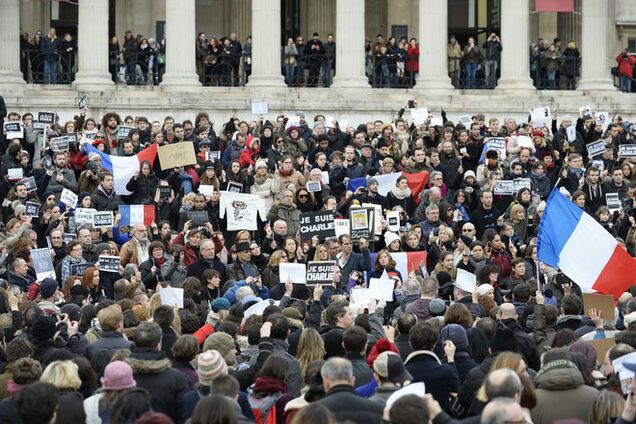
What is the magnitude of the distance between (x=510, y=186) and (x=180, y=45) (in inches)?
637

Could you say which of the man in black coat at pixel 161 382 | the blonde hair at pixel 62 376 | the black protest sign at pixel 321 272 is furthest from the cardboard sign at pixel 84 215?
the blonde hair at pixel 62 376

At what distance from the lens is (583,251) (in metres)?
23.2

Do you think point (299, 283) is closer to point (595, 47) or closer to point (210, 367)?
point (210, 367)

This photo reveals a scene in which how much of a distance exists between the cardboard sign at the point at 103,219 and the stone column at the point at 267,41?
18.2m

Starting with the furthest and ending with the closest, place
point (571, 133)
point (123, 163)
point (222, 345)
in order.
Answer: point (571, 133) < point (123, 163) < point (222, 345)

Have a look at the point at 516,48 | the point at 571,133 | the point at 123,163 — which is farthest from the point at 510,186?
the point at 516,48

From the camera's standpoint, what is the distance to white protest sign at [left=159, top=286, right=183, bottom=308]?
20500 millimetres

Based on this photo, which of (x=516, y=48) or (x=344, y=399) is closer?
(x=344, y=399)

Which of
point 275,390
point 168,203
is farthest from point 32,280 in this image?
point 275,390

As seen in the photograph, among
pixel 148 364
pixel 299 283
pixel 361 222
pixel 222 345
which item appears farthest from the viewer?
pixel 361 222

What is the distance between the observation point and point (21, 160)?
1237 inches

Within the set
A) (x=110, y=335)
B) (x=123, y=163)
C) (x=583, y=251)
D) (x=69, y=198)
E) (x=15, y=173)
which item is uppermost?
(x=123, y=163)

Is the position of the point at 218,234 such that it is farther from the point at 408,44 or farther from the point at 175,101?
the point at 408,44

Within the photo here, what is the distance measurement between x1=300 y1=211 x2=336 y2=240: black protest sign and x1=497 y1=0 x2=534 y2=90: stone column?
2000 cm
